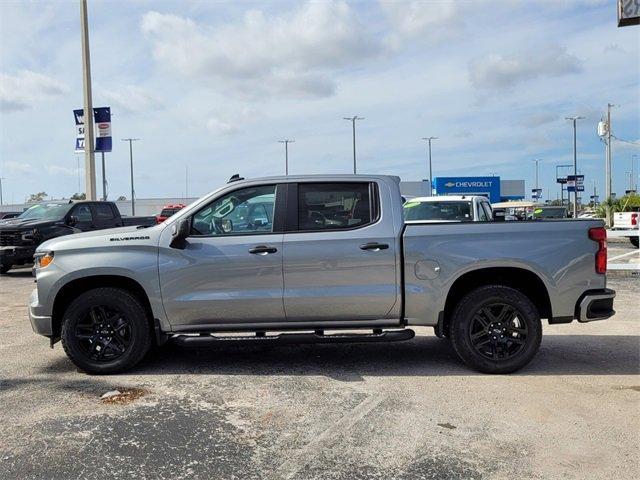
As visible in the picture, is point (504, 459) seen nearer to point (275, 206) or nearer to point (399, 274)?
point (399, 274)

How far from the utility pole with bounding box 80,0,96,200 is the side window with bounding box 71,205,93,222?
778cm

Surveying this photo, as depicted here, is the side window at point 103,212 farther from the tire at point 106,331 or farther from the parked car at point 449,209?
the tire at point 106,331

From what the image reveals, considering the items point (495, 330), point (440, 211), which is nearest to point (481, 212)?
point (440, 211)

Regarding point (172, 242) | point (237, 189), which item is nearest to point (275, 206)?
point (237, 189)

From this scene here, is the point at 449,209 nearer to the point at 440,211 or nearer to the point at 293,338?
the point at 440,211

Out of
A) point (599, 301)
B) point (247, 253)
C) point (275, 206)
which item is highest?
point (275, 206)

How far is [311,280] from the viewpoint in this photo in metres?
5.54

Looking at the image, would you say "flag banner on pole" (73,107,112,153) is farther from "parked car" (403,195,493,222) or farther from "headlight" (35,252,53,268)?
"headlight" (35,252,53,268)

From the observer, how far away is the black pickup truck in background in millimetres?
13445

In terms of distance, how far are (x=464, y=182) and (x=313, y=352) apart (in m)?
29.9

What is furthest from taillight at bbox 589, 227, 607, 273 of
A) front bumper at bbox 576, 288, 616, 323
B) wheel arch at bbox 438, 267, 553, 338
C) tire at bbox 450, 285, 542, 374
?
tire at bbox 450, 285, 542, 374

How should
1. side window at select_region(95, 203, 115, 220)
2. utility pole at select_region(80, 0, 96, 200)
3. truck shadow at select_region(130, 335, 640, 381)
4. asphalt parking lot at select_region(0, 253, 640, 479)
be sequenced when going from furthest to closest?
utility pole at select_region(80, 0, 96, 200) < side window at select_region(95, 203, 115, 220) < truck shadow at select_region(130, 335, 640, 381) < asphalt parking lot at select_region(0, 253, 640, 479)

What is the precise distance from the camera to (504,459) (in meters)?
3.85

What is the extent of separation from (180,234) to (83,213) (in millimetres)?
10709
